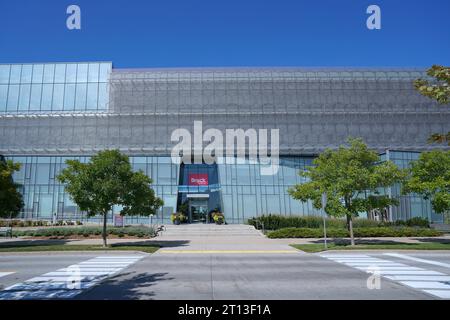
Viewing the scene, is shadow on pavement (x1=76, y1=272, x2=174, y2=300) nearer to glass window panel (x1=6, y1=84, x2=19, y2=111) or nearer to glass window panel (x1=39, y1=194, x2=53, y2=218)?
glass window panel (x1=39, y1=194, x2=53, y2=218)

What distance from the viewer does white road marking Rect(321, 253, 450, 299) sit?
9.67 m

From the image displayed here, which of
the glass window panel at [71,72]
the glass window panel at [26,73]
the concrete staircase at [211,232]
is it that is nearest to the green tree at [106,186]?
the concrete staircase at [211,232]

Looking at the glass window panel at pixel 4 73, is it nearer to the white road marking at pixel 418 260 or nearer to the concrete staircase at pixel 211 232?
the concrete staircase at pixel 211 232

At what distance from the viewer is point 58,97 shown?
58781 mm

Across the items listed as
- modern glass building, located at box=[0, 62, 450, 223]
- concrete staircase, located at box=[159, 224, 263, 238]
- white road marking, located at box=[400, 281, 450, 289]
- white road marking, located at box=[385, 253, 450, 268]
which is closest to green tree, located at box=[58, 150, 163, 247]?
→ concrete staircase, located at box=[159, 224, 263, 238]

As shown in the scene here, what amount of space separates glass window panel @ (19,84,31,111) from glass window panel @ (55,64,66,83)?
4.54 metres

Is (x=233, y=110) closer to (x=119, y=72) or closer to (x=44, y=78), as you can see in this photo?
(x=119, y=72)

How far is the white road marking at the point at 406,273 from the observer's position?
9.67m

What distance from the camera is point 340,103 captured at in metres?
57.5

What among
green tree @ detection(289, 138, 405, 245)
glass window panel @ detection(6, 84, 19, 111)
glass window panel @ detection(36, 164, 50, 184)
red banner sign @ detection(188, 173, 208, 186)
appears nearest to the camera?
green tree @ detection(289, 138, 405, 245)

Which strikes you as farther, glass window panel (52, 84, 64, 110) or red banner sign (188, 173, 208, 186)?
glass window panel (52, 84, 64, 110)

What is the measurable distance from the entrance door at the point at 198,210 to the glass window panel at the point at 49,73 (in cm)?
3123

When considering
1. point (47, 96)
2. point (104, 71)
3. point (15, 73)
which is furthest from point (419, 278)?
point (15, 73)

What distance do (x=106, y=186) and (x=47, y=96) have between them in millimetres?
45147
